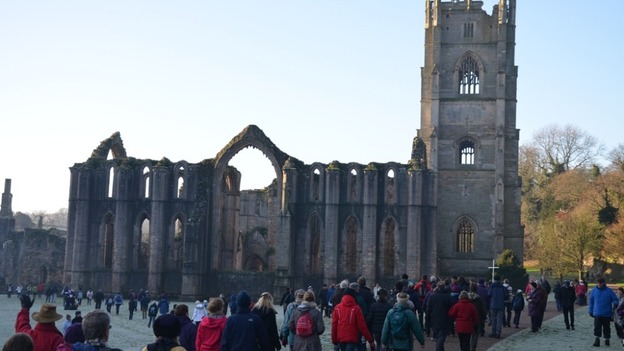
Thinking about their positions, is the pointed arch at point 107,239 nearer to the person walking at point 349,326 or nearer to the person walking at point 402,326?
the person walking at point 349,326

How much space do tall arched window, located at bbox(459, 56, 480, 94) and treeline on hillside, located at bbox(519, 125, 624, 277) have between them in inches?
441

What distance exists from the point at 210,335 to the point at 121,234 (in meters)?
37.8

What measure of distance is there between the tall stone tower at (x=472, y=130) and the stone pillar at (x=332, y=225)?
35.5ft

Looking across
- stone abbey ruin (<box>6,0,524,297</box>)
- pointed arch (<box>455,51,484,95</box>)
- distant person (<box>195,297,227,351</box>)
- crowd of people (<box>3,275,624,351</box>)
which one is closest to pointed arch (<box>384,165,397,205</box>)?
stone abbey ruin (<box>6,0,524,297</box>)

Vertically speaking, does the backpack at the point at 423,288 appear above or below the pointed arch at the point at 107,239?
below

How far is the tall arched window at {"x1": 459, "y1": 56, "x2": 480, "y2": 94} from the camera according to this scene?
56.8 meters

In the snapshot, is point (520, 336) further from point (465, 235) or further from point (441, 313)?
point (465, 235)

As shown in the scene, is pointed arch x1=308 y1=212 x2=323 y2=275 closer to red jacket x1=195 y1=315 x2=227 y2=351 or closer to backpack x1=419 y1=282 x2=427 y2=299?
backpack x1=419 y1=282 x2=427 y2=299

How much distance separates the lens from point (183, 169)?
48.2 m

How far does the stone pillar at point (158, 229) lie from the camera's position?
4741 cm

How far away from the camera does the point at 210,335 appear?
11539 millimetres

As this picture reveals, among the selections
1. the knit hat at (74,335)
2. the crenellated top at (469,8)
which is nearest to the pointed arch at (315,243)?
the crenellated top at (469,8)

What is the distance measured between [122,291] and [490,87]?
2707 cm

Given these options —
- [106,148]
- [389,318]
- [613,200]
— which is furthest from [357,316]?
[613,200]
